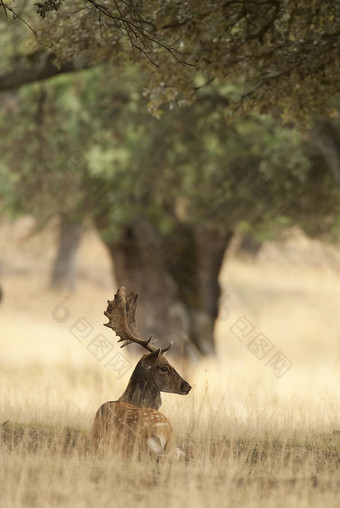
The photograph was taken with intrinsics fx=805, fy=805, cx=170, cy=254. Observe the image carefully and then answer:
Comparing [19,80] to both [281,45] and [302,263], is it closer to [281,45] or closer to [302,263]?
[281,45]

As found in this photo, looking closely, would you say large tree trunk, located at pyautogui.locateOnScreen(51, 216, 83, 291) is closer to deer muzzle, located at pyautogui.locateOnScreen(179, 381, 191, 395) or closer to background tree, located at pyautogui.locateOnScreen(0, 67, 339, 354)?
background tree, located at pyautogui.locateOnScreen(0, 67, 339, 354)

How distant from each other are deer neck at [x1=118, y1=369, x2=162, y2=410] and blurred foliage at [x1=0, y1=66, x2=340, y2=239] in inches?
321

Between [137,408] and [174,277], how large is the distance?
12155mm

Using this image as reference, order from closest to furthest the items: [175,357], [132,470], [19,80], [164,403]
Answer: [132,470], [164,403], [19,80], [175,357]

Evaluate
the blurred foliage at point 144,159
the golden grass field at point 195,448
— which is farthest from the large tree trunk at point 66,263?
the golden grass field at point 195,448

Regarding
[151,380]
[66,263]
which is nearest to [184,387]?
[151,380]

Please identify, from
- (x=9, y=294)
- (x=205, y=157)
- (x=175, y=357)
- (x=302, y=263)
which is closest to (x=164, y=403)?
(x=205, y=157)

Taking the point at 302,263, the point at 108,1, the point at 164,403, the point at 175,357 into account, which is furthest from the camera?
the point at 302,263

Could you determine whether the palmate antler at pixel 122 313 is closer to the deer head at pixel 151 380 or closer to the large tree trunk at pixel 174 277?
the deer head at pixel 151 380

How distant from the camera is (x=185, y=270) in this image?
742 inches

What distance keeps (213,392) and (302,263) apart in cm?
3417

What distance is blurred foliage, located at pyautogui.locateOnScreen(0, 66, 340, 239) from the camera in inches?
578

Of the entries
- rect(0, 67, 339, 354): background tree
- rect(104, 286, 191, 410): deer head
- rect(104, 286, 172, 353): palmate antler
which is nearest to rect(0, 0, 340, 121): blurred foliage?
rect(104, 286, 172, 353): palmate antler

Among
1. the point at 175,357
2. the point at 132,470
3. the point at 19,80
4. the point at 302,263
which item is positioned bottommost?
the point at 132,470
